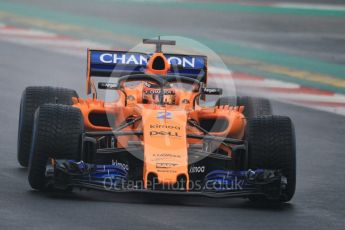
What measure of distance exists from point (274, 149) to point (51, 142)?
7.76 feet

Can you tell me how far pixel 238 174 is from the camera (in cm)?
1276

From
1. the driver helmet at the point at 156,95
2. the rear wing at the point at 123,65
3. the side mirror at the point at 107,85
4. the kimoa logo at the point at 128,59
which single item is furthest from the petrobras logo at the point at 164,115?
the kimoa logo at the point at 128,59

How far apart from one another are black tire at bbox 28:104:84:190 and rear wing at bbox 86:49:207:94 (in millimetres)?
2334

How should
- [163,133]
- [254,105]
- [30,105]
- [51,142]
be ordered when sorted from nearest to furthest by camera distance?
[51,142]
[163,133]
[30,105]
[254,105]

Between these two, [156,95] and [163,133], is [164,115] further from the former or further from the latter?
[156,95]

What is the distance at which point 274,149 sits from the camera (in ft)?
42.8

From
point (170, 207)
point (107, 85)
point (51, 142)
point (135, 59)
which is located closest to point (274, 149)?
point (170, 207)

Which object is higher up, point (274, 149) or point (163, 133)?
point (163, 133)

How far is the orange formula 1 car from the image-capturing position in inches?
493

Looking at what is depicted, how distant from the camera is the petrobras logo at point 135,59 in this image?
50.0ft

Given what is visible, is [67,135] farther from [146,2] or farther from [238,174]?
[146,2]

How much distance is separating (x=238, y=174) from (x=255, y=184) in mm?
239

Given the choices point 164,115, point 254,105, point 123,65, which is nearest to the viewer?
point 164,115

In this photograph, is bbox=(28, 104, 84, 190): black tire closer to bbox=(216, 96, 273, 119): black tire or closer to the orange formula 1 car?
the orange formula 1 car
